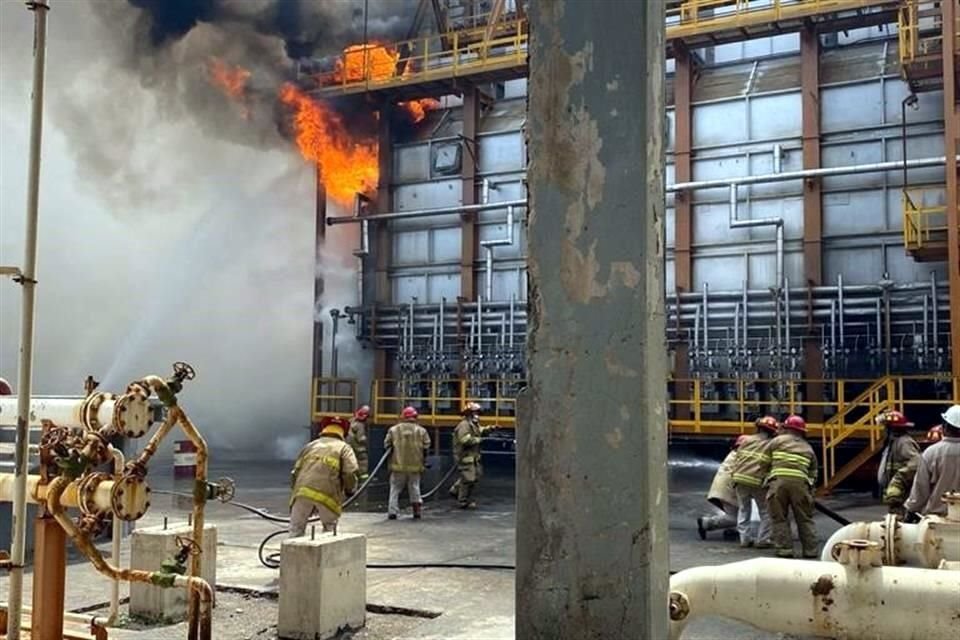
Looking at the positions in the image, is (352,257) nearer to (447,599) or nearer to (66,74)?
(66,74)

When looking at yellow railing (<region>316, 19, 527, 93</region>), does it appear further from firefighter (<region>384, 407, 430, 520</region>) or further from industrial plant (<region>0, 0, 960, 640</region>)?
firefighter (<region>384, 407, 430, 520</region>)

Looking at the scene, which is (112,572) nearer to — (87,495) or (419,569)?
(87,495)

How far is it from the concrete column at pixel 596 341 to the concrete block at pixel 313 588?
10.3 ft

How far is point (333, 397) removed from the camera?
18500 mm

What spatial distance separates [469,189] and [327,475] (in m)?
12.0

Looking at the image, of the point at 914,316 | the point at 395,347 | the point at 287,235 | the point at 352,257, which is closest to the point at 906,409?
the point at 914,316

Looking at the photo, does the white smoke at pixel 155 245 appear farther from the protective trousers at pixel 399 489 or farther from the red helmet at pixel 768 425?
the red helmet at pixel 768 425

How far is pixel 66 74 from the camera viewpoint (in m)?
13.7

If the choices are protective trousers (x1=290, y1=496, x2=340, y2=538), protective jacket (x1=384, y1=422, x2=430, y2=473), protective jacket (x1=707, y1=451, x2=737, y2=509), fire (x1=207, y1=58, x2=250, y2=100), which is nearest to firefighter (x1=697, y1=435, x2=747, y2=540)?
protective jacket (x1=707, y1=451, x2=737, y2=509)

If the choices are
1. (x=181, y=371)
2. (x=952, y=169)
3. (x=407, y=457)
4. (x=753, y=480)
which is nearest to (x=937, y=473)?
(x=753, y=480)

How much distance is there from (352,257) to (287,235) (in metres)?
1.60

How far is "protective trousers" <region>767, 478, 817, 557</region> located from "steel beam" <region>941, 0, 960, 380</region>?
581cm

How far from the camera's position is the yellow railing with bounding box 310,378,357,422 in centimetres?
1861

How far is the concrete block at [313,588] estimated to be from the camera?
18.4ft
